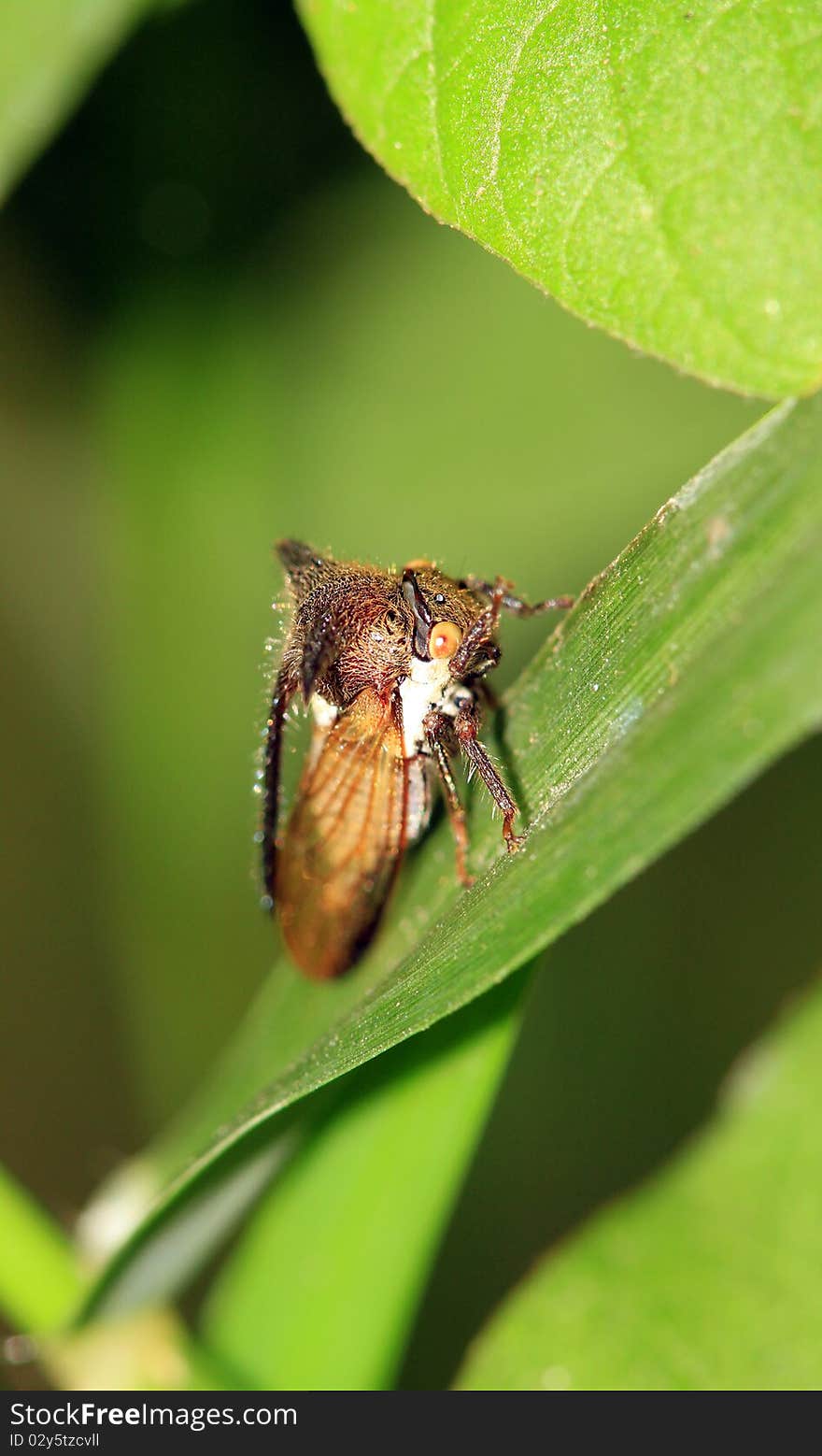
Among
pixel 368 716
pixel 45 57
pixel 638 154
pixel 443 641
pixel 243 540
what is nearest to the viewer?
pixel 638 154

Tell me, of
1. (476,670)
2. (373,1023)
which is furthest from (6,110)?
(373,1023)

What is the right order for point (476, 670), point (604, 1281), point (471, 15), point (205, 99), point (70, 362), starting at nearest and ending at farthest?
point (471, 15), point (604, 1281), point (476, 670), point (205, 99), point (70, 362)

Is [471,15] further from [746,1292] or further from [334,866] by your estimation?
[746,1292]

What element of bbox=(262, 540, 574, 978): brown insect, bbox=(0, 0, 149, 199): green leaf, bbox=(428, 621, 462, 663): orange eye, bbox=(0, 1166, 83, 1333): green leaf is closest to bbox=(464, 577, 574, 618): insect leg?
bbox=(262, 540, 574, 978): brown insect

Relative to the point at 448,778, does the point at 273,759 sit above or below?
below

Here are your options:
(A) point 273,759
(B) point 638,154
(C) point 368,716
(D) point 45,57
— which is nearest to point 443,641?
(C) point 368,716

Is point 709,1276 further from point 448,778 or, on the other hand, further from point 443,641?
point 443,641
